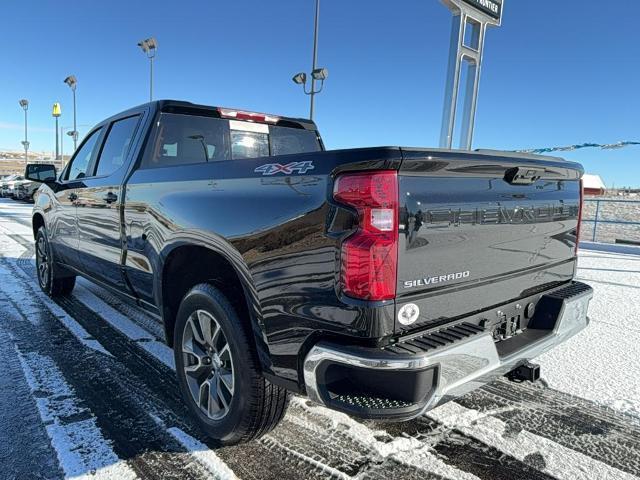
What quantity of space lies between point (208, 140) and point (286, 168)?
1.80m

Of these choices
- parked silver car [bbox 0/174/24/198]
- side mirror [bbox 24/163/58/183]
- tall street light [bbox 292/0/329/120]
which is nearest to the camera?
side mirror [bbox 24/163/58/183]

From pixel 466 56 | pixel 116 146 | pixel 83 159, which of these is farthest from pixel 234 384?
pixel 466 56

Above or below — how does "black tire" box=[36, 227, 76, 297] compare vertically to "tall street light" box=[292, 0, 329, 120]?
below

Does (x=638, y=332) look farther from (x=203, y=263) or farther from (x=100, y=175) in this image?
(x=100, y=175)

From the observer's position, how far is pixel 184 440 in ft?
8.45

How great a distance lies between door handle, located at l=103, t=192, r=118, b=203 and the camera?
353cm

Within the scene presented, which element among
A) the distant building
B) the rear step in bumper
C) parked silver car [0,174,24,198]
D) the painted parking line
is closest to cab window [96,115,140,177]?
the painted parking line

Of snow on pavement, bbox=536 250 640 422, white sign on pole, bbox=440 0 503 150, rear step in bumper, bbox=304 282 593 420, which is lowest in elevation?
snow on pavement, bbox=536 250 640 422

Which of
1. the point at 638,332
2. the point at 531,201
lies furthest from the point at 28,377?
the point at 638,332

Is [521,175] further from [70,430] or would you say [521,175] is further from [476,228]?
[70,430]

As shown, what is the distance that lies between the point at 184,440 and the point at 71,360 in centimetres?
157

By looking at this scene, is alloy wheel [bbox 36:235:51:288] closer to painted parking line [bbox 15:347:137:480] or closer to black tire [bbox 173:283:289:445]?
painted parking line [bbox 15:347:137:480]

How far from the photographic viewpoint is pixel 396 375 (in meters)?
1.81

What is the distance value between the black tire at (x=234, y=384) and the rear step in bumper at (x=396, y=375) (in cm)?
44
